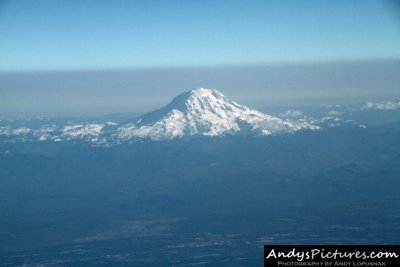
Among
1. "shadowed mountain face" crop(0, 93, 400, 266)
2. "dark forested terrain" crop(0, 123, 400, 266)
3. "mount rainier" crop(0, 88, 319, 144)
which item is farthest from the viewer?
"mount rainier" crop(0, 88, 319, 144)

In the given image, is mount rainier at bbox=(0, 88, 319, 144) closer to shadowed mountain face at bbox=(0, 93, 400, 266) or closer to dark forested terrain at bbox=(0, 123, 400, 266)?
shadowed mountain face at bbox=(0, 93, 400, 266)

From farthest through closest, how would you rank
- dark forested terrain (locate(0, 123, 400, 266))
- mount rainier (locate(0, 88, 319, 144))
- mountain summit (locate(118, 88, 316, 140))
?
mount rainier (locate(0, 88, 319, 144)), mountain summit (locate(118, 88, 316, 140)), dark forested terrain (locate(0, 123, 400, 266))

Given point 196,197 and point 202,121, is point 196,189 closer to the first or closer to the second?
point 196,197

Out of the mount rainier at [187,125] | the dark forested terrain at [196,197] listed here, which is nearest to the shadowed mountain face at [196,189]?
the dark forested terrain at [196,197]

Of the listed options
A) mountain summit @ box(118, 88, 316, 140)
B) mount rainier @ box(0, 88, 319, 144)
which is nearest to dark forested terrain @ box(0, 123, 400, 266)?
mount rainier @ box(0, 88, 319, 144)

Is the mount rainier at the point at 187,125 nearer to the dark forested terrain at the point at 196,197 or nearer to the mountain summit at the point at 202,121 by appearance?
the mountain summit at the point at 202,121

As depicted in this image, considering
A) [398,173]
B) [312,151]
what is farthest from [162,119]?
[398,173]

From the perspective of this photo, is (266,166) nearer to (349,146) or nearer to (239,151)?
(239,151)
